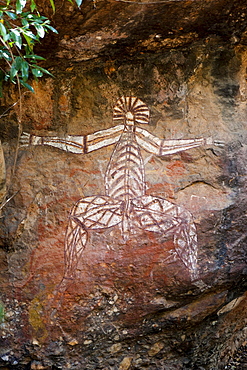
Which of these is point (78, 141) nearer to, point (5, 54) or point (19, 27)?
point (5, 54)

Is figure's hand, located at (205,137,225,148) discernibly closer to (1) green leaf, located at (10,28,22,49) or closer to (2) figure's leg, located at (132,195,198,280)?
(2) figure's leg, located at (132,195,198,280)

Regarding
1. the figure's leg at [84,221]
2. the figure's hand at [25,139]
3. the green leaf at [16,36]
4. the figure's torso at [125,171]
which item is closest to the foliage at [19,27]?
the green leaf at [16,36]

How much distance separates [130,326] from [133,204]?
91 cm

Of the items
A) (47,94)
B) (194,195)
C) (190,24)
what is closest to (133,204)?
(194,195)

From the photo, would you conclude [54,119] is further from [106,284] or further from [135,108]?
[106,284]

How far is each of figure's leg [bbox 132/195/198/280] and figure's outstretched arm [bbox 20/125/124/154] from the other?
1.76 ft

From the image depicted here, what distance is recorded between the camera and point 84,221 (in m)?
3.53

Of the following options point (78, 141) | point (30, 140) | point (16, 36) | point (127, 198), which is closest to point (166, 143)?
point (127, 198)

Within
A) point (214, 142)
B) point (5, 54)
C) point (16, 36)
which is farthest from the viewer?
point (214, 142)

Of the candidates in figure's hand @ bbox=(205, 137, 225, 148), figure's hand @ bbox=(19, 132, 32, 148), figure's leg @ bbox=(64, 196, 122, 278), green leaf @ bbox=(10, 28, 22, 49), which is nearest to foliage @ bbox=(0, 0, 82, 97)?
green leaf @ bbox=(10, 28, 22, 49)

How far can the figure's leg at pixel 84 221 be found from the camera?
3459 mm

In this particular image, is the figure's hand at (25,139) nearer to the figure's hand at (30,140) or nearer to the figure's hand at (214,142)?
the figure's hand at (30,140)

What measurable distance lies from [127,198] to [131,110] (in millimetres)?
717

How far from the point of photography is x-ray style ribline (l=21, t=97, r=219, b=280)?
3482mm
